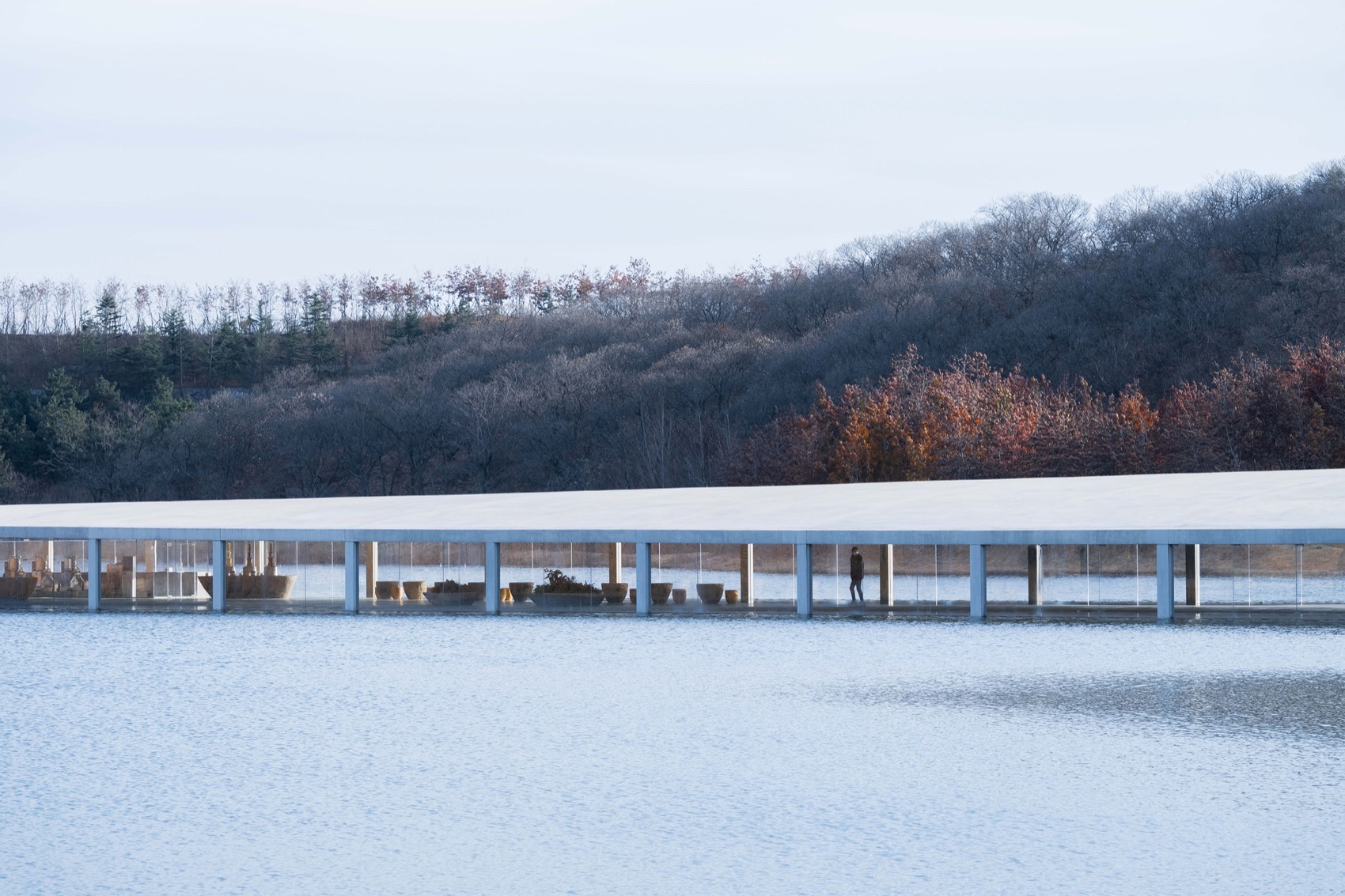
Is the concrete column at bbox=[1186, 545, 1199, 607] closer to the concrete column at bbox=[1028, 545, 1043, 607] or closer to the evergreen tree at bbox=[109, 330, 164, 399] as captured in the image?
the concrete column at bbox=[1028, 545, 1043, 607]

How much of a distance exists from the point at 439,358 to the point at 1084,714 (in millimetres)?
60672

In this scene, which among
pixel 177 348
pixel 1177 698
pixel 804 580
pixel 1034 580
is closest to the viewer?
pixel 1177 698

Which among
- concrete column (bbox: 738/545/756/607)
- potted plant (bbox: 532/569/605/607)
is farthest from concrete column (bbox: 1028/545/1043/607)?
potted plant (bbox: 532/569/605/607)

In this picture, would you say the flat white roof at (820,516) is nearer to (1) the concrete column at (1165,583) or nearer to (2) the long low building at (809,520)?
(2) the long low building at (809,520)

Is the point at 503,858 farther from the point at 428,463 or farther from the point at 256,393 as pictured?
the point at 256,393

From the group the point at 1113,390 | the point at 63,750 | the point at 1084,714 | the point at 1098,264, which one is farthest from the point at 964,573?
the point at 1098,264

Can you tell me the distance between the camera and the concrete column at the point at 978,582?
26.0 meters

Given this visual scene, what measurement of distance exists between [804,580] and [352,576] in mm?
8444

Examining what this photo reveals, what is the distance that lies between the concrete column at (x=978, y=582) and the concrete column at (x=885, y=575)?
1.48 metres

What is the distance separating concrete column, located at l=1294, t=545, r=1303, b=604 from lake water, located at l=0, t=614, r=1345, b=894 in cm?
105

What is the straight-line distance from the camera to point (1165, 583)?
24984 millimetres

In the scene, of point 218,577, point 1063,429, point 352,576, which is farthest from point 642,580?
point 1063,429

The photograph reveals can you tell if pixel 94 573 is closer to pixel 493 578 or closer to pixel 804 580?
pixel 493 578

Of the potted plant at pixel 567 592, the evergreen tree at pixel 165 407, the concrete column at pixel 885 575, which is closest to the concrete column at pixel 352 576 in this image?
the potted plant at pixel 567 592
